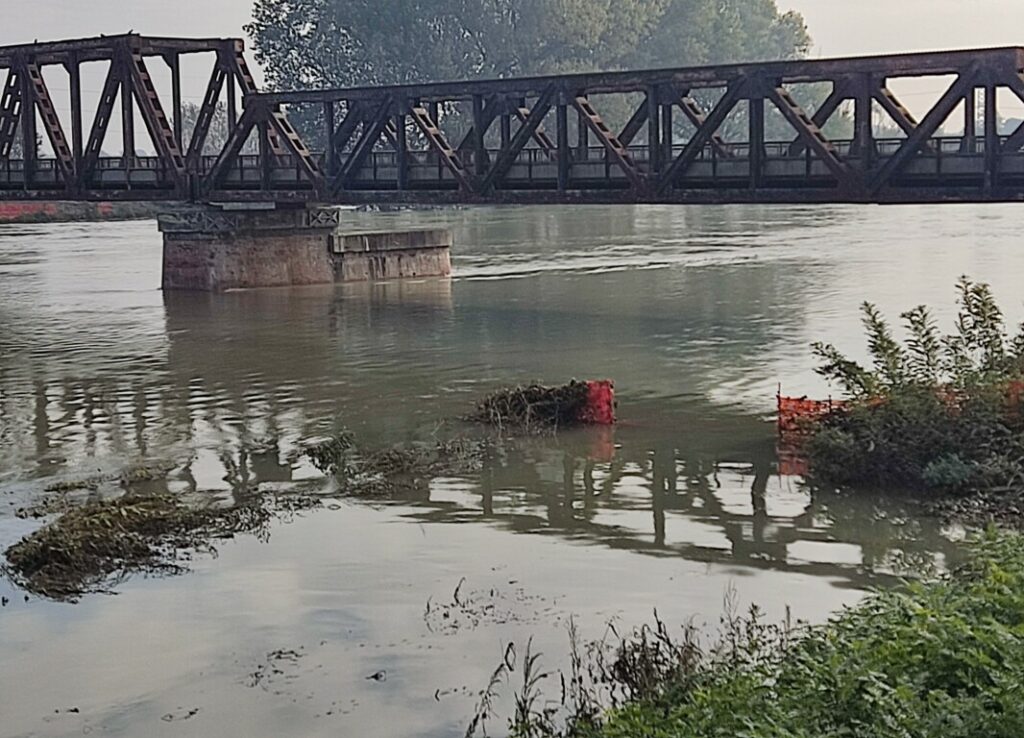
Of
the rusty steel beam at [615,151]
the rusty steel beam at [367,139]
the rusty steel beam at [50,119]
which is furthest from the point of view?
the rusty steel beam at [50,119]

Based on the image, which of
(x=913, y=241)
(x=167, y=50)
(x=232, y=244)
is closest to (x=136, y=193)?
(x=167, y=50)

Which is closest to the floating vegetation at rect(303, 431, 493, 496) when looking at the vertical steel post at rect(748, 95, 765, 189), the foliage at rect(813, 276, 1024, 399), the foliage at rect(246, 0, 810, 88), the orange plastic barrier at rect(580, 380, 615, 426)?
the orange plastic barrier at rect(580, 380, 615, 426)

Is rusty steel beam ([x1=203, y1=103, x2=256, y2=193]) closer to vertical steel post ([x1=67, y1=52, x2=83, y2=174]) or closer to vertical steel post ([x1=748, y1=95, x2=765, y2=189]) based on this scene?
vertical steel post ([x1=67, y1=52, x2=83, y2=174])

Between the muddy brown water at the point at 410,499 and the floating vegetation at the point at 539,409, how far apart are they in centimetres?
79

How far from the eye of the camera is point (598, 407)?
2086cm

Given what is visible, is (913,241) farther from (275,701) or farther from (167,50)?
(275,701)

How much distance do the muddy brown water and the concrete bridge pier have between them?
53.2 inches

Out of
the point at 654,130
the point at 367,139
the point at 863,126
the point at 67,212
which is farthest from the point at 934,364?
the point at 67,212

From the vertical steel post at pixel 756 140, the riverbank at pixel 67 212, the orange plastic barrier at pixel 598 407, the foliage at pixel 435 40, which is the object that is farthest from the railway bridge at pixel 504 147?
the foliage at pixel 435 40

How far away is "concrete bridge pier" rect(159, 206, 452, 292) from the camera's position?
143ft

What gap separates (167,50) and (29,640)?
39753mm

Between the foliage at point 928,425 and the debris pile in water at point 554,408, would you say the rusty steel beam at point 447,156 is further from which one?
the foliage at point 928,425

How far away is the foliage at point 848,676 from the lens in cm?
837

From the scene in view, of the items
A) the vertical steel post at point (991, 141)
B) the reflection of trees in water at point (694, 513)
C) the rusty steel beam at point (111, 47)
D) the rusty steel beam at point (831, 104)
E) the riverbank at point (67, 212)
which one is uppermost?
the rusty steel beam at point (111, 47)
